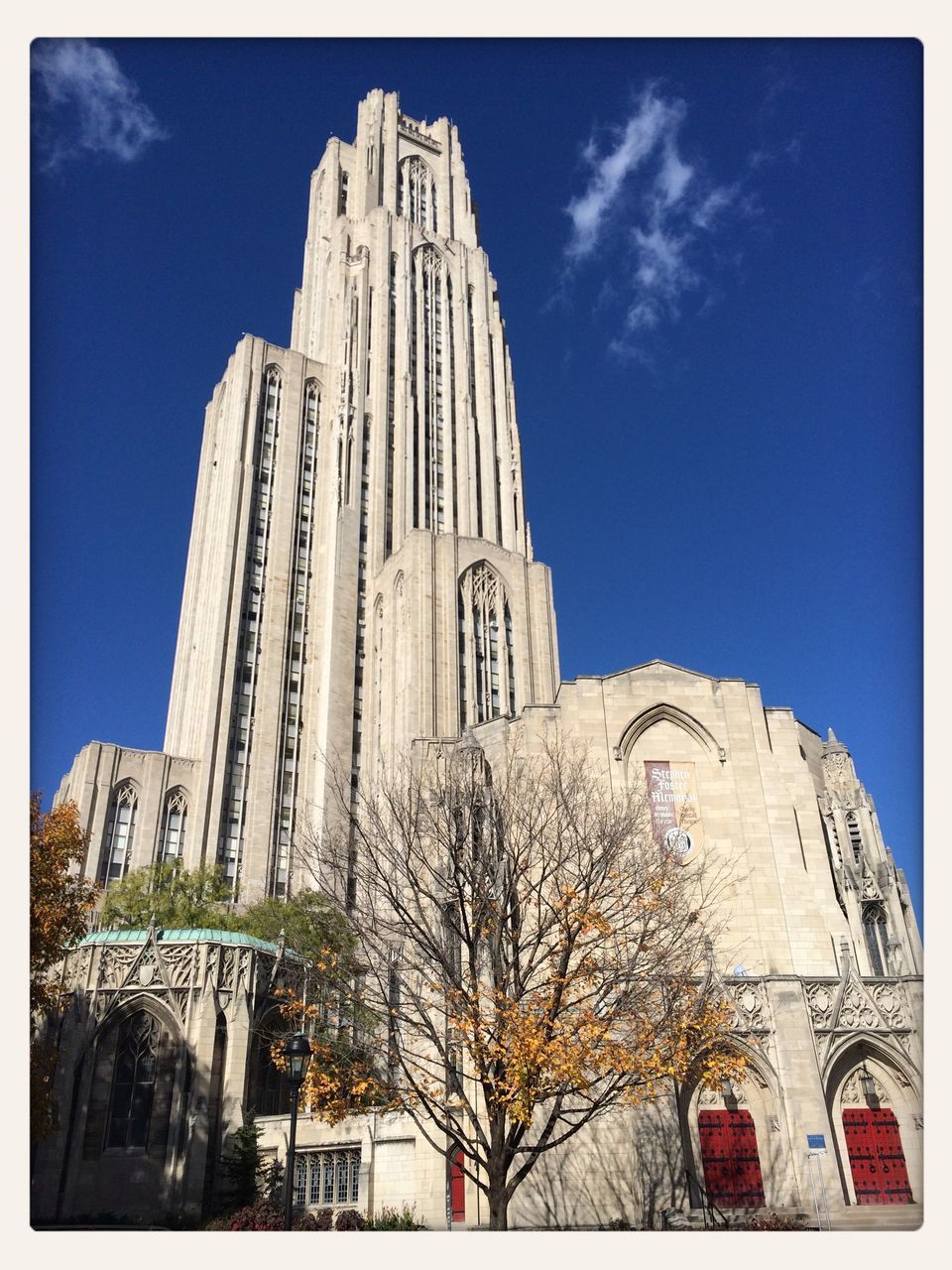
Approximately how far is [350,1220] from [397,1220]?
4.20 ft

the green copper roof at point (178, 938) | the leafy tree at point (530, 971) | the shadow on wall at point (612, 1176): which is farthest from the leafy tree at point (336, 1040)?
the shadow on wall at point (612, 1176)

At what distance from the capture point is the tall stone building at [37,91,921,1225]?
84.9 ft

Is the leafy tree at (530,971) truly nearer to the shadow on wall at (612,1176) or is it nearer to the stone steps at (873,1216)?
the shadow on wall at (612,1176)

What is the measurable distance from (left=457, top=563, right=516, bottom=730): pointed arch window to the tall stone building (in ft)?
0.63

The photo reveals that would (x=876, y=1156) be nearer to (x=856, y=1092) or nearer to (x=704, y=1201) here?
(x=856, y=1092)

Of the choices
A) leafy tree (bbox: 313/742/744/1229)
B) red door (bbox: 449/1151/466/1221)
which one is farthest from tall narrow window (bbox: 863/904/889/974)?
red door (bbox: 449/1151/466/1221)

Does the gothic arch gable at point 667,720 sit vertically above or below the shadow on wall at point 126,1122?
above

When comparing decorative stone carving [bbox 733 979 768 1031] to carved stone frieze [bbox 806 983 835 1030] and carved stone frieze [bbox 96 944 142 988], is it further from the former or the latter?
carved stone frieze [bbox 96 944 142 988]

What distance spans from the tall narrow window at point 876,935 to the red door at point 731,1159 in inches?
262

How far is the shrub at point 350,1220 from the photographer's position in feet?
76.0

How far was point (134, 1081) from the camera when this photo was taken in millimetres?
27719

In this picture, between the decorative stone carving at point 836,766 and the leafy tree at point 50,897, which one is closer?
the leafy tree at point 50,897

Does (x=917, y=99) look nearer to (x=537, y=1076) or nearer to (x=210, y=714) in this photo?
(x=537, y=1076)
